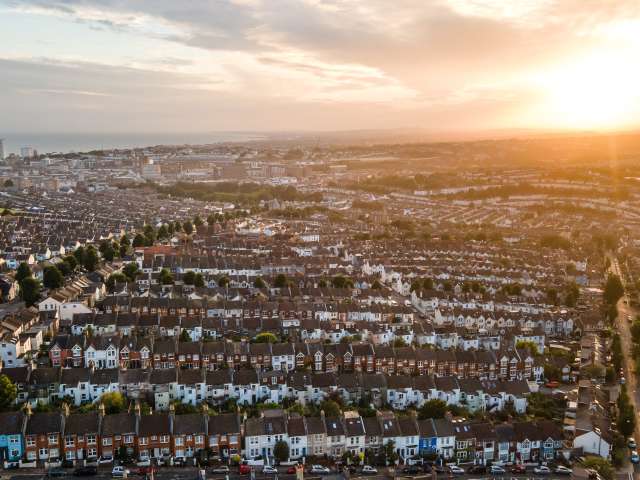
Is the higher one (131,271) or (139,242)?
(139,242)

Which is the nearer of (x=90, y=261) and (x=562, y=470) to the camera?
(x=562, y=470)

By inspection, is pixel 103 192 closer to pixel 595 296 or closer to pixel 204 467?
pixel 595 296

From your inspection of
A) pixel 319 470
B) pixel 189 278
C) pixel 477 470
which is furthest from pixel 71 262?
pixel 477 470

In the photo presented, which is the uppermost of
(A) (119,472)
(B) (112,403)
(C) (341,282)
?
(C) (341,282)

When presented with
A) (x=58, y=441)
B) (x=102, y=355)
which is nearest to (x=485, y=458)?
(x=58, y=441)

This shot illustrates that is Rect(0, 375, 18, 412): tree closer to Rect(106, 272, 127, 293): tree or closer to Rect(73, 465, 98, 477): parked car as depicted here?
Rect(73, 465, 98, 477): parked car

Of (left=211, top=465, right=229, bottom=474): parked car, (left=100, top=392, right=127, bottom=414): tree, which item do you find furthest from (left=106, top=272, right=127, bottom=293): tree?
(left=211, top=465, right=229, bottom=474): parked car

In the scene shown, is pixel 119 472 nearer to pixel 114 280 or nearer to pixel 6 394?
pixel 6 394
